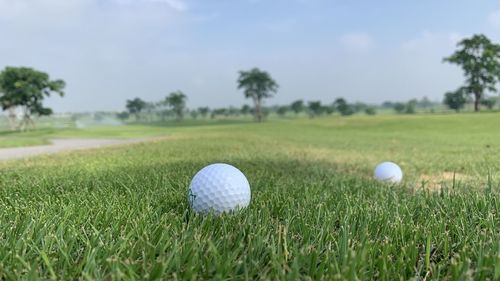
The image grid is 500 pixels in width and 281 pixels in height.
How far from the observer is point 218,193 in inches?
105

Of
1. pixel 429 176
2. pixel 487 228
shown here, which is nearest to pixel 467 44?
pixel 429 176

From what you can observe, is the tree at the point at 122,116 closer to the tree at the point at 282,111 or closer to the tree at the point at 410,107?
the tree at the point at 282,111

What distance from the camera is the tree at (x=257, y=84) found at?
7569 cm

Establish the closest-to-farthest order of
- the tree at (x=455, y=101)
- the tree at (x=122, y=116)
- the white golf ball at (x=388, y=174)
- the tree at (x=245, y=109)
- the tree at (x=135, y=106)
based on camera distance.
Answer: the white golf ball at (x=388, y=174) < the tree at (x=455, y=101) < the tree at (x=245, y=109) < the tree at (x=135, y=106) < the tree at (x=122, y=116)

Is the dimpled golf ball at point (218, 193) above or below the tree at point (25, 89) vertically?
below

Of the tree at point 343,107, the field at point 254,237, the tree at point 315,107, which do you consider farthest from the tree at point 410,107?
the field at point 254,237

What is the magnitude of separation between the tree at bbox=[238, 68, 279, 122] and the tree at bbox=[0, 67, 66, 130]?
39510mm

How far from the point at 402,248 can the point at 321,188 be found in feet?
6.45

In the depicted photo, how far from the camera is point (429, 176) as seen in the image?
5.63 meters

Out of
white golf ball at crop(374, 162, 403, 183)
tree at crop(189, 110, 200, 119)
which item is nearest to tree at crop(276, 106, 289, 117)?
tree at crop(189, 110, 200, 119)

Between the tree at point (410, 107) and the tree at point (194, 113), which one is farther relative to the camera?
the tree at point (194, 113)

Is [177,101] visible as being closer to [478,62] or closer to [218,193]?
[478,62]

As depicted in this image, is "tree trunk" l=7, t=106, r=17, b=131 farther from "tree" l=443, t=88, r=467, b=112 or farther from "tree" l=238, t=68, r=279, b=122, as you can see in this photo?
"tree" l=443, t=88, r=467, b=112

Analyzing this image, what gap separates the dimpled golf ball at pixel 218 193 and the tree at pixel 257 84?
72628mm
